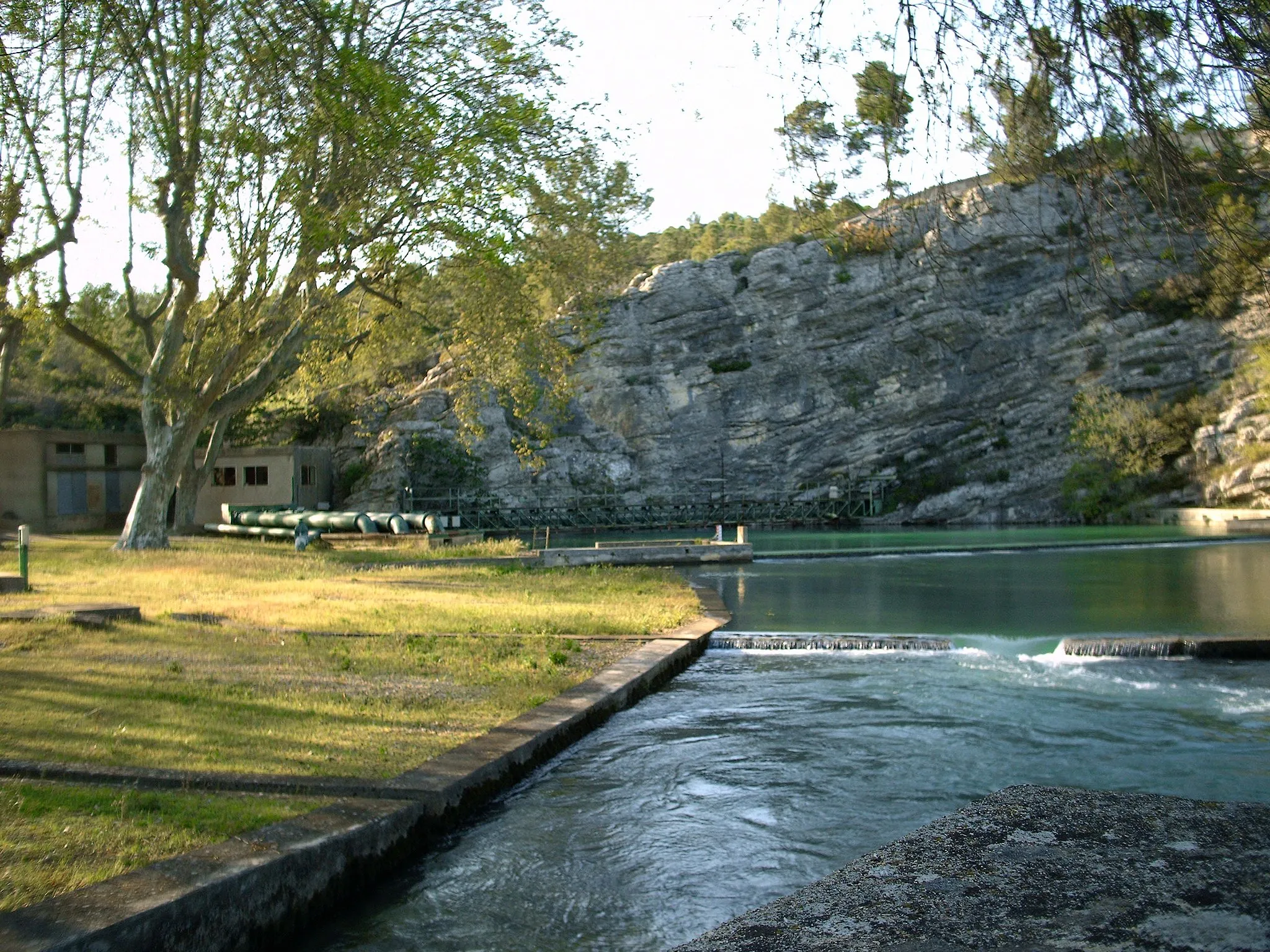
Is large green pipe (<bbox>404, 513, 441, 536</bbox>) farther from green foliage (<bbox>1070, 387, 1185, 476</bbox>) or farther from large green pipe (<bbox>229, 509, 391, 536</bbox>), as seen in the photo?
green foliage (<bbox>1070, 387, 1185, 476</bbox>)

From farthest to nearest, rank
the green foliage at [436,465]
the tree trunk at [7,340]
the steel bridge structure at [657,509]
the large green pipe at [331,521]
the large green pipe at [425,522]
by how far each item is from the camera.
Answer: the green foliage at [436,465] → the steel bridge structure at [657,509] → the large green pipe at [331,521] → the large green pipe at [425,522] → the tree trunk at [7,340]

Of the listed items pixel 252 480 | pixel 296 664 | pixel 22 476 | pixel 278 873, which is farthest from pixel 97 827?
pixel 252 480

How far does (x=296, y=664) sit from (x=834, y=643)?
284 inches

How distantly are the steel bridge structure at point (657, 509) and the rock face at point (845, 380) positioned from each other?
1208mm

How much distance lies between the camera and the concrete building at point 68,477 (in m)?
36.5

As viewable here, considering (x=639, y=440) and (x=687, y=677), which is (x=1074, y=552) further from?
(x=639, y=440)

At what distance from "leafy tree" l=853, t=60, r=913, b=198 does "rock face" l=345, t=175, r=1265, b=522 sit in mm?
45746

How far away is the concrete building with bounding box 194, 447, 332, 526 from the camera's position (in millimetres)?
41938

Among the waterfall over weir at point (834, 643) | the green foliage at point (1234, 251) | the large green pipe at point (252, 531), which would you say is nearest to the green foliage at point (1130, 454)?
the large green pipe at point (252, 531)

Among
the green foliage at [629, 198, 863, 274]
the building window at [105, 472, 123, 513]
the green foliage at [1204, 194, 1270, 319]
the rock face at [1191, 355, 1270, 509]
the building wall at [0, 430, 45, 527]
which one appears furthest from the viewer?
the green foliage at [629, 198, 863, 274]

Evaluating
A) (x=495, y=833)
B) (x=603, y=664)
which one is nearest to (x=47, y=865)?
(x=495, y=833)

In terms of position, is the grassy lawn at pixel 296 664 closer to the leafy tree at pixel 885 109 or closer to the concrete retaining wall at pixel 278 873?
the concrete retaining wall at pixel 278 873

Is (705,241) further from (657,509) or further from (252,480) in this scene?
(252,480)

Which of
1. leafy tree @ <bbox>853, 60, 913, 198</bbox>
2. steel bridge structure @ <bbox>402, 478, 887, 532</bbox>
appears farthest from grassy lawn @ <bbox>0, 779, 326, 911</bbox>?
steel bridge structure @ <bbox>402, 478, 887, 532</bbox>
